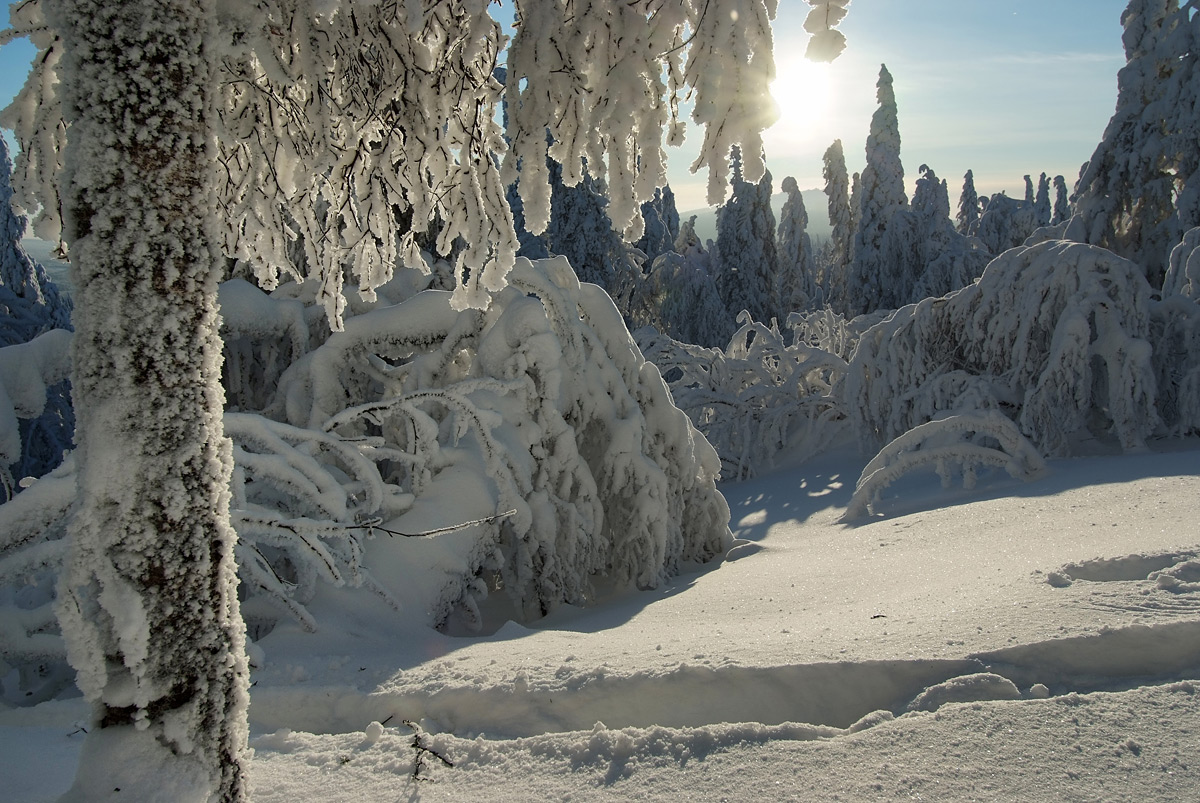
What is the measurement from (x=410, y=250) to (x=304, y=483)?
1.42 meters

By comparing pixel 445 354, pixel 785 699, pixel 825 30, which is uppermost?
pixel 825 30

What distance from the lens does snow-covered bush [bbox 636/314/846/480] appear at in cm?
1029

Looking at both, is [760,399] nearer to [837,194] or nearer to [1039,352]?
[1039,352]

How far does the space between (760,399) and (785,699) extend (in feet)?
29.4

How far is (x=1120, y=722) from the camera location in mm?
1704

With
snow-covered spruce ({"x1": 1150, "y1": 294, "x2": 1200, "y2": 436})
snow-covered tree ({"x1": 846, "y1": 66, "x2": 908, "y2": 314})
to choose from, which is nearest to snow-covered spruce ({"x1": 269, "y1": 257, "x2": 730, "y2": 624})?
snow-covered spruce ({"x1": 1150, "y1": 294, "x2": 1200, "y2": 436})

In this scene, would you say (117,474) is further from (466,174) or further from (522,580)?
(522,580)

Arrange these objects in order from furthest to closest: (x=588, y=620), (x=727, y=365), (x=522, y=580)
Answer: (x=727, y=365) → (x=522, y=580) → (x=588, y=620)

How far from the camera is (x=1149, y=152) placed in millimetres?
10711

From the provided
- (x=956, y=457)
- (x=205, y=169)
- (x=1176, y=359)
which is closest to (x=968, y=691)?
(x=205, y=169)

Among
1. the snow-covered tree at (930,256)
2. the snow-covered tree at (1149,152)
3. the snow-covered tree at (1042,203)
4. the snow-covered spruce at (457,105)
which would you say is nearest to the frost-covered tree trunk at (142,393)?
the snow-covered spruce at (457,105)

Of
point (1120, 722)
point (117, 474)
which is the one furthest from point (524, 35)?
point (1120, 722)

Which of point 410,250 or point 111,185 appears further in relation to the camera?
point 410,250

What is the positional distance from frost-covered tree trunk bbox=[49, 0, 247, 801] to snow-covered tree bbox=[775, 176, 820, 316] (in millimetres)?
39848
